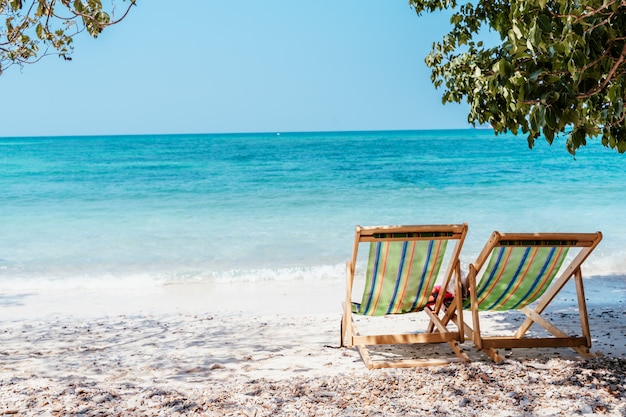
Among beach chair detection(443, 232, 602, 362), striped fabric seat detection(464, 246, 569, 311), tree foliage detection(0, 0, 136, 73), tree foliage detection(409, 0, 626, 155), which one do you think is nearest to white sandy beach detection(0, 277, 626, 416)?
beach chair detection(443, 232, 602, 362)

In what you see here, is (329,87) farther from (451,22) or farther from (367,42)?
(451,22)

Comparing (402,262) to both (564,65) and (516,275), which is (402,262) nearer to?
(516,275)

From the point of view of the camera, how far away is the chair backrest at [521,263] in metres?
3.81

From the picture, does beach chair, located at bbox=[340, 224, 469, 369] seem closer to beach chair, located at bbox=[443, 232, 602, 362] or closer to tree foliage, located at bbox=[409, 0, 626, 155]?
beach chair, located at bbox=[443, 232, 602, 362]

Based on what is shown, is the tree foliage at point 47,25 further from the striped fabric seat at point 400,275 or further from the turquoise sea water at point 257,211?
the turquoise sea water at point 257,211

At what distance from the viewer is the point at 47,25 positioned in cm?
416

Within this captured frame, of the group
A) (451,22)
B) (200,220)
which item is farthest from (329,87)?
(451,22)

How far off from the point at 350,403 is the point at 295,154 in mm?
36224

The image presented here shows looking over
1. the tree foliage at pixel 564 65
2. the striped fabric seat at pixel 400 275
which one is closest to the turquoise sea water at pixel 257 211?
the striped fabric seat at pixel 400 275

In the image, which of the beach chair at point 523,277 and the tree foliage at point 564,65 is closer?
the tree foliage at point 564,65

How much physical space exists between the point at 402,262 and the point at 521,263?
2.35 ft

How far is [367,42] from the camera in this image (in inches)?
2697

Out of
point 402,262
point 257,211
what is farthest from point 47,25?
point 257,211

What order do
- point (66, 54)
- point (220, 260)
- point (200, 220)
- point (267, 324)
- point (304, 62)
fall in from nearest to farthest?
point (66, 54) → point (267, 324) → point (220, 260) → point (200, 220) → point (304, 62)
